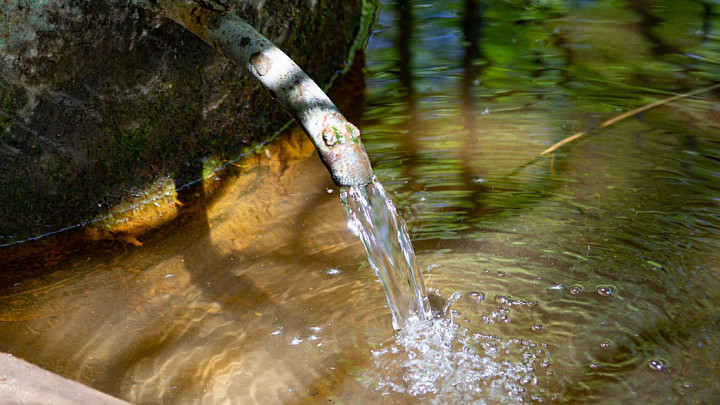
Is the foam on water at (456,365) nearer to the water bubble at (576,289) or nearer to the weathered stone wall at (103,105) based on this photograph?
the water bubble at (576,289)

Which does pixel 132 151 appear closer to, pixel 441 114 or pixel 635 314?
pixel 441 114

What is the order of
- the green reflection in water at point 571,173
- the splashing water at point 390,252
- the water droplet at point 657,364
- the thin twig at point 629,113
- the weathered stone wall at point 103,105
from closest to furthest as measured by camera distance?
the water droplet at point 657,364 < the green reflection in water at point 571,173 < the splashing water at point 390,252 < the weathered stone wall at point 103,105 < the thin twig at point 629,113

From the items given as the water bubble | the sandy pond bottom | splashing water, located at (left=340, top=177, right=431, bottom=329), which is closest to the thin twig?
the sandy pond bottom

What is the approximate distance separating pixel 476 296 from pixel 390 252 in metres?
0.30

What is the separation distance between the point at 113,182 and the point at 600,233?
5.89 feet

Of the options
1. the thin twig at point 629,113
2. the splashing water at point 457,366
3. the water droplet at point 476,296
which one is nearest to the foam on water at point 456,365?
the splashing water at point 457,366

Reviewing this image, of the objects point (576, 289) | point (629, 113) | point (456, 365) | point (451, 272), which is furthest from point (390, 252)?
point (629, 113)

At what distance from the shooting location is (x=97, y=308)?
2.13 m

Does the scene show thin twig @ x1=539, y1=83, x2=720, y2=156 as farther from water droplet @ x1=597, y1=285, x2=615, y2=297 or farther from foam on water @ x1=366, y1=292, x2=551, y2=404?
foam on water @ x1=366, y1=292, x2=551, y2=404

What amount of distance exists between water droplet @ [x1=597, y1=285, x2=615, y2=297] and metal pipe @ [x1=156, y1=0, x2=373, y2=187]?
2.81 feet

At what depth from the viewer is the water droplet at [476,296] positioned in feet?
6.77

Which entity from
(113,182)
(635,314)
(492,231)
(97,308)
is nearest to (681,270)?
(635,314)

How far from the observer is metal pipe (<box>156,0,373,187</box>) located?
164cm

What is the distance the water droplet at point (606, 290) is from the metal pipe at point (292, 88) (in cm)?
86
